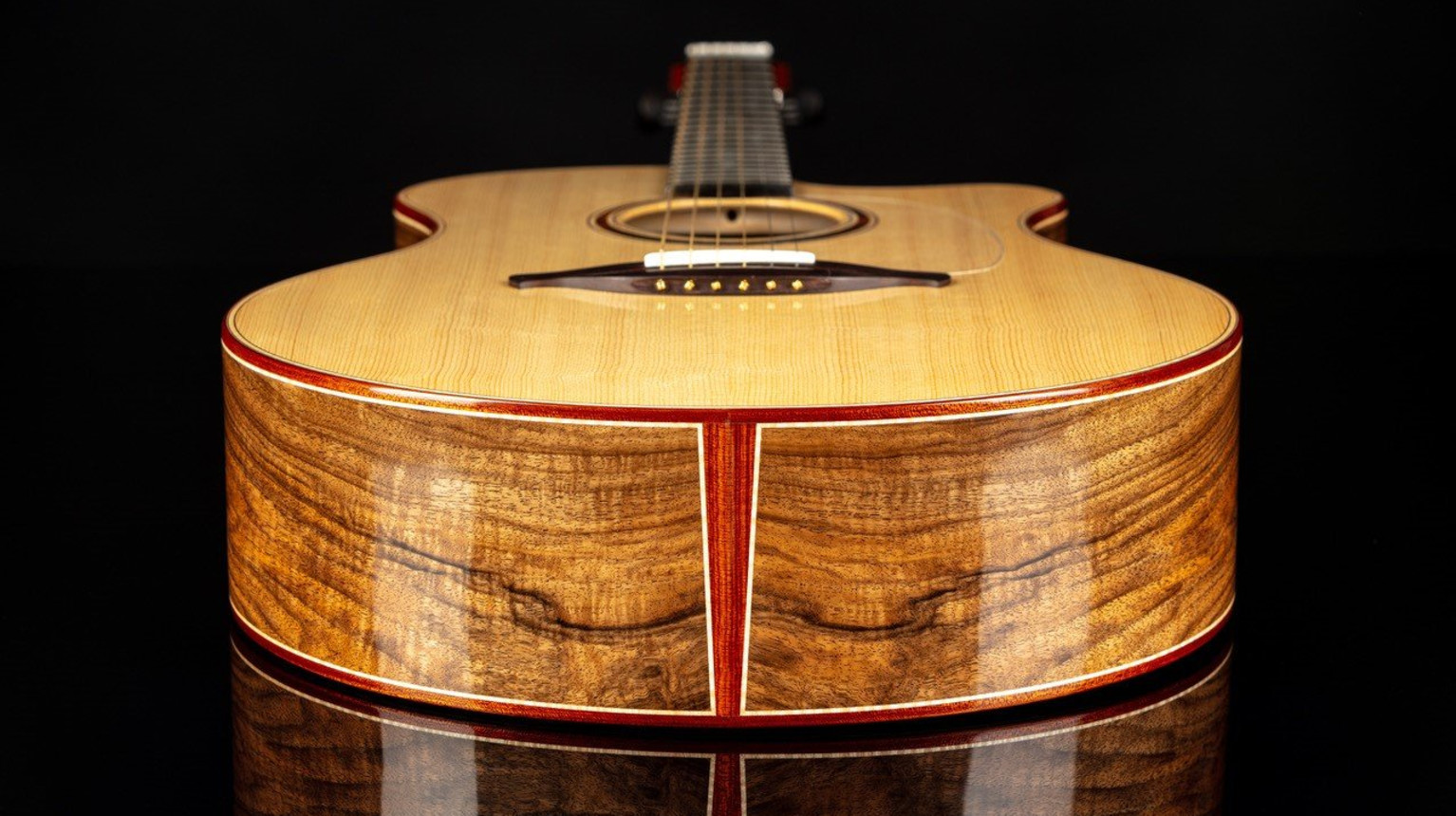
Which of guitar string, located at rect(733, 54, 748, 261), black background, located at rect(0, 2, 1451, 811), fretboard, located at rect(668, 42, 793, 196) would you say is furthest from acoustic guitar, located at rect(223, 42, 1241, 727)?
black background, located at rect(0, 2, 1451, 811)

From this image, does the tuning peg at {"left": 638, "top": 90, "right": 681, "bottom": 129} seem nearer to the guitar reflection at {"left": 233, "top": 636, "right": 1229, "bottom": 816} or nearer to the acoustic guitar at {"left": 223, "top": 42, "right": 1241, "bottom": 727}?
the acoustic guitar at {"left": 223, "top": 42, "right": 1241, "bottom": 727}

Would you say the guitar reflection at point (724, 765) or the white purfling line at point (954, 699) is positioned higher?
the white purfling line at point (954, 699)

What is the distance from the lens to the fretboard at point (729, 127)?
8.54 feet

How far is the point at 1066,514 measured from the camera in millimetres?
1812

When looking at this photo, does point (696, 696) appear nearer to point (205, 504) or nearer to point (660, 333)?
point (660, 333)

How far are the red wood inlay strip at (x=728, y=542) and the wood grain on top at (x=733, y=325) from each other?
1.3 inches

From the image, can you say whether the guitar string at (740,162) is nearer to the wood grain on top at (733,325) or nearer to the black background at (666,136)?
the wood grain on top at (733,325)

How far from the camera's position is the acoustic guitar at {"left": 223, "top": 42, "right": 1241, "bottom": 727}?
1.75 metres

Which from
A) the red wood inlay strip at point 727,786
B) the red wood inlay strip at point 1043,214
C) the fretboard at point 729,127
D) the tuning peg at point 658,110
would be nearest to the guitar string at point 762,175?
the fretboard at point 729,127

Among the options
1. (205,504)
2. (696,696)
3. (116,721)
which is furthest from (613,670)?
(205,504)

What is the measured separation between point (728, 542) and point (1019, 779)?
297 mm

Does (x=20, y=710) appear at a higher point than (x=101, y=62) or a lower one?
lower

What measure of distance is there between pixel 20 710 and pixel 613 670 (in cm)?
54

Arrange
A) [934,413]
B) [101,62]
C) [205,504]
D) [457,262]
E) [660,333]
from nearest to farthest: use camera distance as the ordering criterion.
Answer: [934,413] → [660,333] → [457,262] → [205,504] → [101,62]
